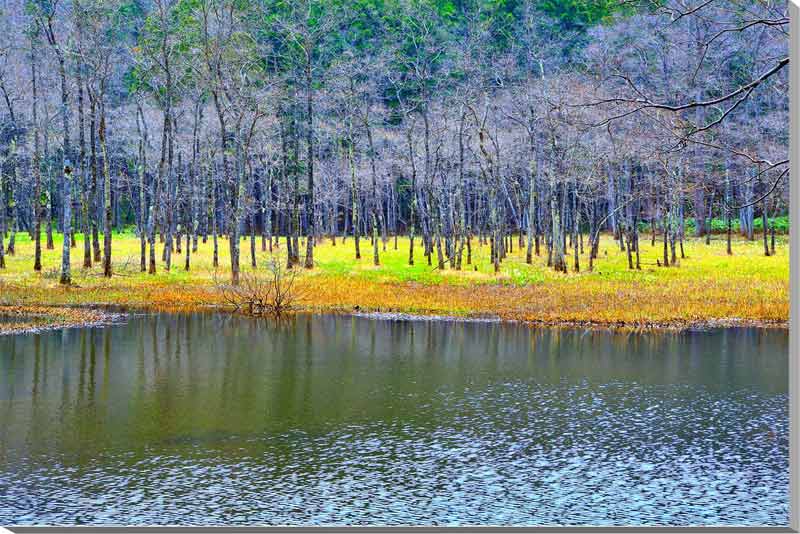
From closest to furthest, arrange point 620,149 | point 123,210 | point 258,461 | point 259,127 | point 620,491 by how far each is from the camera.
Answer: point 620,491 → point 258,461 → point 620,149 → point 259,127 → point 123,210

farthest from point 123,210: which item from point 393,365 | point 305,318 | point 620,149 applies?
point 393,365

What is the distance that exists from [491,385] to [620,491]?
6877mm

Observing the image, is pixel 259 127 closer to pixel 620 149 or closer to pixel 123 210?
pixel 620 149

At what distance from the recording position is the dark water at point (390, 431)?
9539mm

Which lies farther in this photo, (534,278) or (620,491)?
(534,278)

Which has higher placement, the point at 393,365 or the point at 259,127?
the point at 259,127

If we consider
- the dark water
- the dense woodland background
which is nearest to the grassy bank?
the dense woodland background

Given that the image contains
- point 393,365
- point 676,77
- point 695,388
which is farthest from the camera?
point 676,77

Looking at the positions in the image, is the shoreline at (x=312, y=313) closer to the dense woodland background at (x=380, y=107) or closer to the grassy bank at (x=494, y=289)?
the grassy bank at (x=494, y=289)

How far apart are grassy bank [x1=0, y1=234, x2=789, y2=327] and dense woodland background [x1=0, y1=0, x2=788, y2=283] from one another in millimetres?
1605

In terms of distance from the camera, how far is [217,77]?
3816cm

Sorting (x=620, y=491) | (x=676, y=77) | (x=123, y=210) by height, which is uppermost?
(x=676, y=77)

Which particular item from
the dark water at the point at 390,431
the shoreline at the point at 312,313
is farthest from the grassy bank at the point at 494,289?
the dark water at the point at 390,431

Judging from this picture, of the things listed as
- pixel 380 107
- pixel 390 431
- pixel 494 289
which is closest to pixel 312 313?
pixel 494 289
